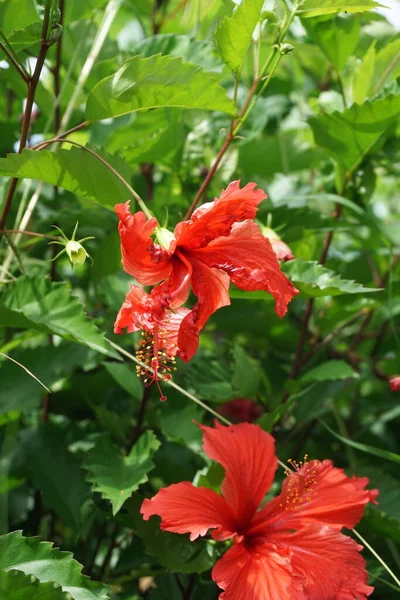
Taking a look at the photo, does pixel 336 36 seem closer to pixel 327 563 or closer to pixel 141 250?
pixel 141 250

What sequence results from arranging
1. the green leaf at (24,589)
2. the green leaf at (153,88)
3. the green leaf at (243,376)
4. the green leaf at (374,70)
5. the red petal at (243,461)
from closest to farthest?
the green leaf at (24,589) < the green leaf at (153,88) < the red petal at (243,461) < the green leaf at (243,376) < the green leaf at (374,70)

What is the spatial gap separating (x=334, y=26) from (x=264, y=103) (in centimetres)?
27

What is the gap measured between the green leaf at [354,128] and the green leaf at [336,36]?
0.58 ft

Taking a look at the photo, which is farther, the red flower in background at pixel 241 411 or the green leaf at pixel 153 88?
the red flower in background at pixel 241 411

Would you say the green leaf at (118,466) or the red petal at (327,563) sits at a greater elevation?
the green leaf at (118,466)

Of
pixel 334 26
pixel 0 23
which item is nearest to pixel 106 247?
pixel 0 23

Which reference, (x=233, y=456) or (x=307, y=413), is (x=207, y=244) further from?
(x=307, y=413)

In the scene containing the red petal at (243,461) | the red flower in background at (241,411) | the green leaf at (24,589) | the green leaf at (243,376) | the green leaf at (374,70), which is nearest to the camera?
the green leaf at (24,589)

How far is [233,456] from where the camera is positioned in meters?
0.92

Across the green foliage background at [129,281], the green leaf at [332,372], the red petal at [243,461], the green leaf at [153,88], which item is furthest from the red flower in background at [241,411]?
the green leaf at [153,88]

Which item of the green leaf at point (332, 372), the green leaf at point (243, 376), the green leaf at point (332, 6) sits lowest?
the green leaf at point (332, 372)

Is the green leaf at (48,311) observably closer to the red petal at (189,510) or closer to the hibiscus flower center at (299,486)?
the red petal at (189,510)

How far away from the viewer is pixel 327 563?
0.86m

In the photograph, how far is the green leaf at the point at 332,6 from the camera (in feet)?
2.80
